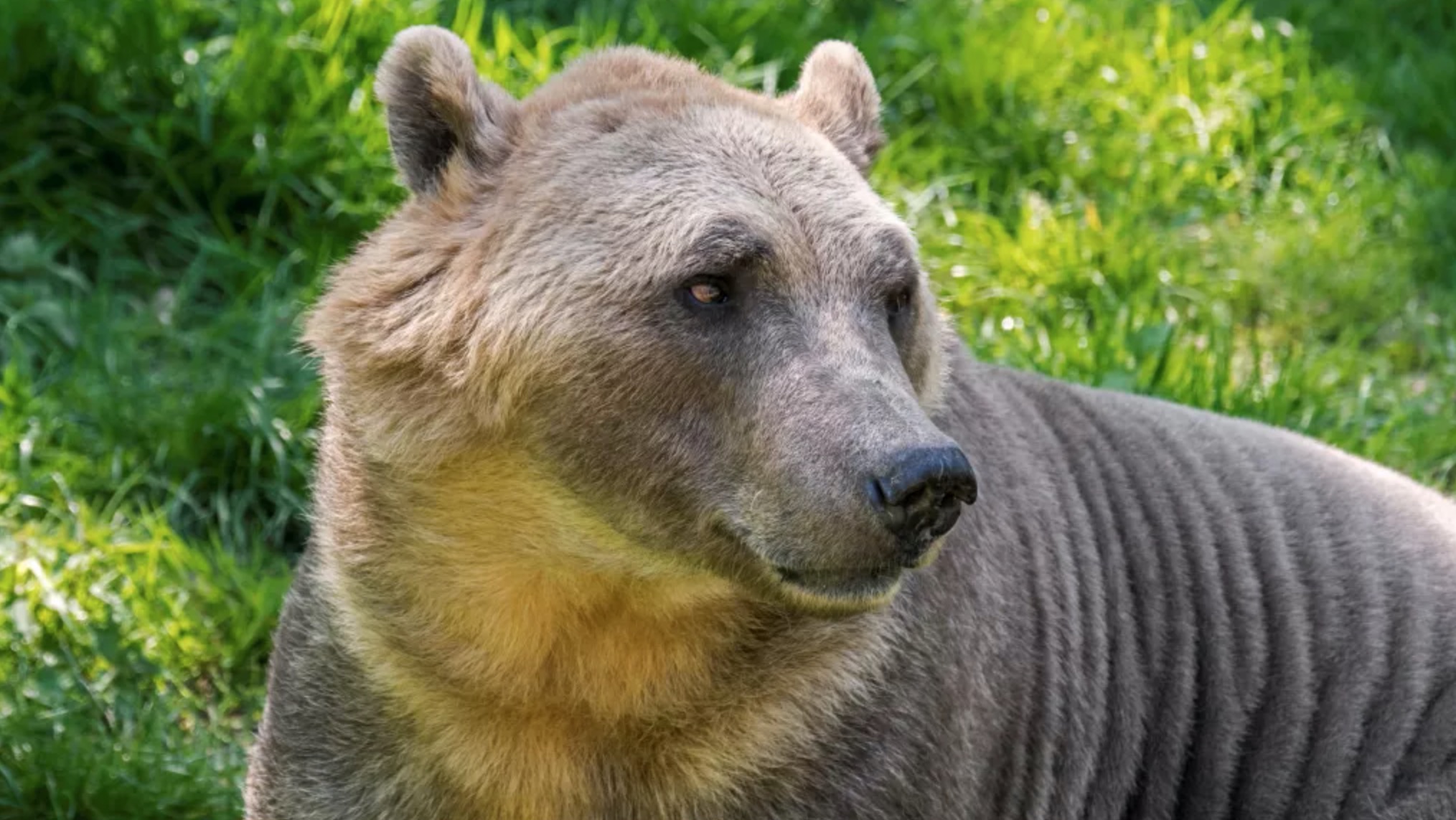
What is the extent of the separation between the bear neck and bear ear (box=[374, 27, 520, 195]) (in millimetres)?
737

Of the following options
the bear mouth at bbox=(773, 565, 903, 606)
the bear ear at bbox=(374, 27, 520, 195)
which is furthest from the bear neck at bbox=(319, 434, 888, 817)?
Result: the bear ear at bbox=(374, 27, 520, 195)

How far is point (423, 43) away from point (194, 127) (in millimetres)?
3452

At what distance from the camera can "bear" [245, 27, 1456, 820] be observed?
170 inches

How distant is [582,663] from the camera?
15.2 feet

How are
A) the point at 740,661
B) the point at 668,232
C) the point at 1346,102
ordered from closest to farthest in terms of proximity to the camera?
the point at 668,232 < the point at 740,661 < the point at 1346,102

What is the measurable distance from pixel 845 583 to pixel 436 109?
1481mm

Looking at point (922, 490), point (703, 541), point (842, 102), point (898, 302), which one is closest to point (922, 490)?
point (922, 490)

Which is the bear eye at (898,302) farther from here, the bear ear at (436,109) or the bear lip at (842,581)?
the bear ear at (436,109)

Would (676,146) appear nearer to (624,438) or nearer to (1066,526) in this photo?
(624,438)

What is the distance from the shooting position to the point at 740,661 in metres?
4.65

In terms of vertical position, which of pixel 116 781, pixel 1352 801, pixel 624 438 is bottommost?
pixel 116 781

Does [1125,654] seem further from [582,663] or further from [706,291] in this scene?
[706,291]

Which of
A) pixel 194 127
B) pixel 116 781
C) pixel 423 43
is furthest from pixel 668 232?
pixel 194 127

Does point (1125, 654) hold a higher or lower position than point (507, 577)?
lower
